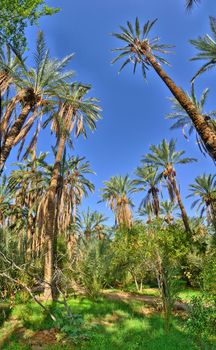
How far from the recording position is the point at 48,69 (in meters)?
14.2

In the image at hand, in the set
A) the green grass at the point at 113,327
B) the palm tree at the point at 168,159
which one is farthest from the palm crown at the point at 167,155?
the green grass at the point at 113,327

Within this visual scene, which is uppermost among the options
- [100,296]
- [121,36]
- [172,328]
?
[121,36]

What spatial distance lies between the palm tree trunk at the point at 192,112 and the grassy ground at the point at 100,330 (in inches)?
242

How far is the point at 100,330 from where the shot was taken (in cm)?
1155

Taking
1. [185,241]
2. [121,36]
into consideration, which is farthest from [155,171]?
[121,36]

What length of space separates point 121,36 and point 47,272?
1330 centimetres

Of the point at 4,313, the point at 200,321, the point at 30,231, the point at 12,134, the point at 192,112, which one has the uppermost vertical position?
the point at 192,112

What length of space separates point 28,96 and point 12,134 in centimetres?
203

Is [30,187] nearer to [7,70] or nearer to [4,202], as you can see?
[4,202]

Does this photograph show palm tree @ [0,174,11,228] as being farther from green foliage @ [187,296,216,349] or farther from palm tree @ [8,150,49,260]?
green foliage @ [187,296,216,349]

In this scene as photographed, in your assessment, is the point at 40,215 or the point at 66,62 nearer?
the point at 66,62

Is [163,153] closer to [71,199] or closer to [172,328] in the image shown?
[71,199]

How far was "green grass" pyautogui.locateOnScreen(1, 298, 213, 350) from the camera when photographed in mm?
9852

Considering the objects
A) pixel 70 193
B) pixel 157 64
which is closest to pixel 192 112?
pixel 157 64
